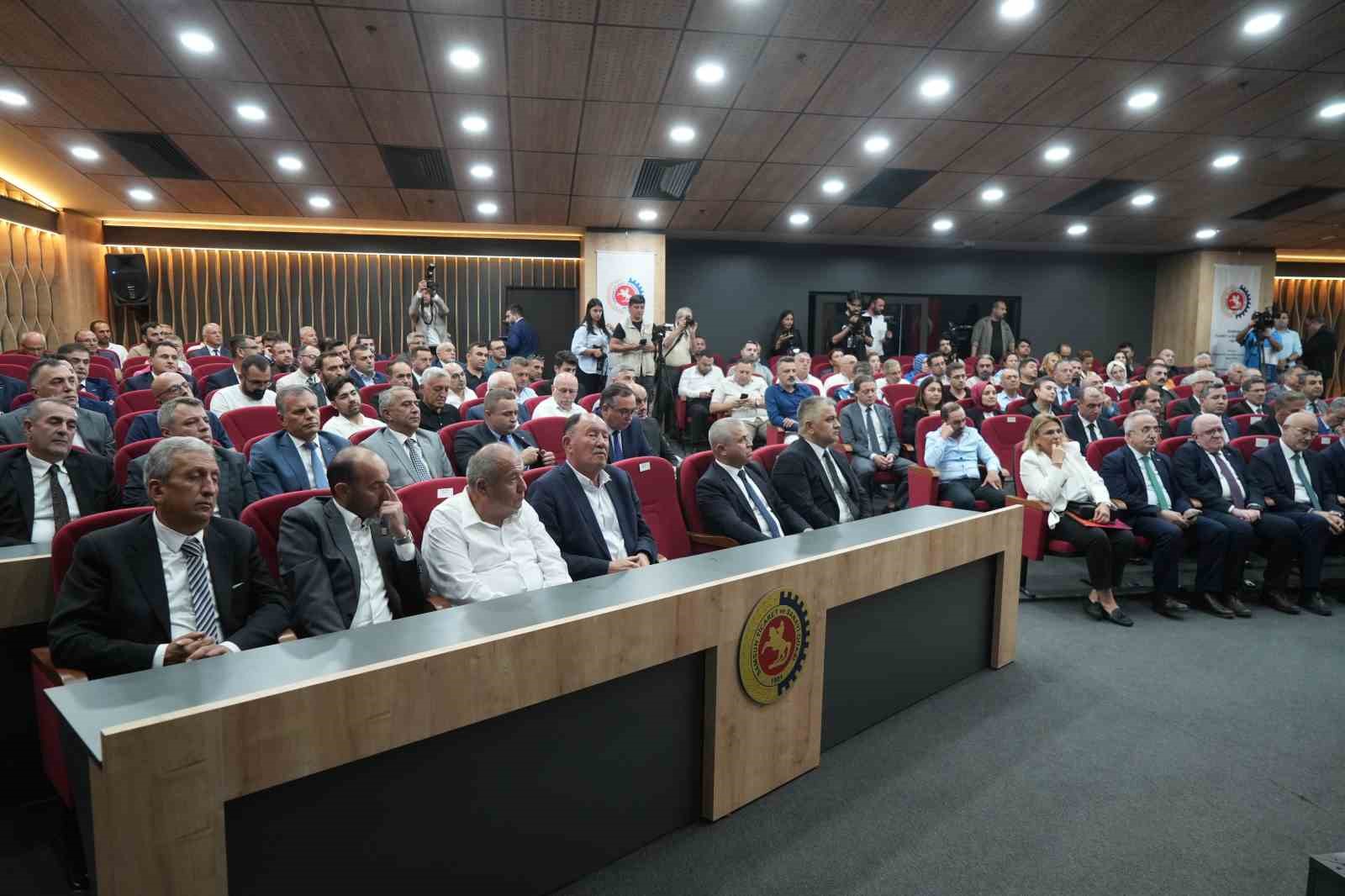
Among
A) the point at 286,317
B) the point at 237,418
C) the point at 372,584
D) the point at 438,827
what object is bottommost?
the point at 438,827

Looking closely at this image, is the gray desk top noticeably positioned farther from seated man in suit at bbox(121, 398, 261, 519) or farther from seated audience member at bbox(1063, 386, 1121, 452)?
seated audience member at bbox(1063, 386, 1121, 452)

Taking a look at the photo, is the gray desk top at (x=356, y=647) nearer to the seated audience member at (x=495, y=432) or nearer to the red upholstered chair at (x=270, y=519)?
the red upholstered chair at (x=270, y=519)

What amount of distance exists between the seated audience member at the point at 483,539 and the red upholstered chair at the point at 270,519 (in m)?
0.37

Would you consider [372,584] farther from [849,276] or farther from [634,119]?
[849,276]

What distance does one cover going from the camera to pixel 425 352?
6.60 m

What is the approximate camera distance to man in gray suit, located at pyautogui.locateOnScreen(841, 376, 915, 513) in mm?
5492

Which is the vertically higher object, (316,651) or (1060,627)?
(316,651)

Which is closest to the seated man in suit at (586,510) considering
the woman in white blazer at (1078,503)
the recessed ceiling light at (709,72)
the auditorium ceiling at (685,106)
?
the woman in white blazer at (1078,503)

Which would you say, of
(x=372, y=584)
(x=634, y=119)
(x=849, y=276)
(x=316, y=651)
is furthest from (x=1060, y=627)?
(x=849, y=276)

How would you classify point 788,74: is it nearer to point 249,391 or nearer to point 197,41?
point 197,41

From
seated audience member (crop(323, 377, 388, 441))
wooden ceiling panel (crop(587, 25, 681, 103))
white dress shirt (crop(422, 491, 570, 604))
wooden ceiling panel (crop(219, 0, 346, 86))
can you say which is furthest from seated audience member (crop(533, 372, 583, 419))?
wooden ceiling panel (crop(219, 0, 346, 86))

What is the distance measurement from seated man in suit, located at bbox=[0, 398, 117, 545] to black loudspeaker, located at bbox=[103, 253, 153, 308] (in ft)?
29.6

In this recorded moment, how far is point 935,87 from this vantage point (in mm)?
5906

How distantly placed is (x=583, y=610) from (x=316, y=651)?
0.56 m
